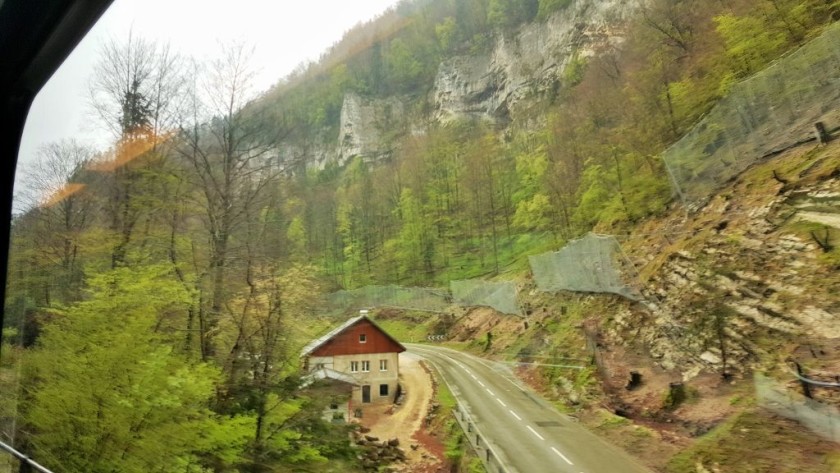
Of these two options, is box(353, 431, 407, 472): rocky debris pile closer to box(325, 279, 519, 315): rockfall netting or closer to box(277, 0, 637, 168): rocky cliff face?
box(325, 279, 519, 315): rockfall netting

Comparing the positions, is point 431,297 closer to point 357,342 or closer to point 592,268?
point 357,342

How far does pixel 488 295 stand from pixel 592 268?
10.3m

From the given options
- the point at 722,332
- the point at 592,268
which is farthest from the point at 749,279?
the point at 592,268

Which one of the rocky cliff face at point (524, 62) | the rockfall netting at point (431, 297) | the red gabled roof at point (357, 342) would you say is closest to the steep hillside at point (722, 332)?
the red gabled roof at point (357, 342)

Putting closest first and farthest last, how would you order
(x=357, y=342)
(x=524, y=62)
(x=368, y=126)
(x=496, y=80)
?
(x=357, y=342) → (x=524, y=62) → (x=496, y=80) → (x=368, y=126)

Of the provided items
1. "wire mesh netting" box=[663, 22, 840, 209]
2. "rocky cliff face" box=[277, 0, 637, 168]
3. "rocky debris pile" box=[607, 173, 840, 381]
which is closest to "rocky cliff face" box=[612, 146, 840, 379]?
"rocky debris pile" box=[607, 173, 840, 381]

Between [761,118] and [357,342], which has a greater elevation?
[761,118]

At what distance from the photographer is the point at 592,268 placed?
15719 mm

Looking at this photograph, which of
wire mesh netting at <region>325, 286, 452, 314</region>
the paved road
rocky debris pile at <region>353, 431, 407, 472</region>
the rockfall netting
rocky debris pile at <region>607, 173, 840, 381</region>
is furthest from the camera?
wire mesh netting at <region>325, 286, 452, 314</region>

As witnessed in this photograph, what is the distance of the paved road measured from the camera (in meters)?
9.44

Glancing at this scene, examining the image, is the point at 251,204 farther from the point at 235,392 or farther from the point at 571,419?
the point at 571,419

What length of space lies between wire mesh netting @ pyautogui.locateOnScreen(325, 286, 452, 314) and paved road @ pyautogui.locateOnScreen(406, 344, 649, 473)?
12.5 m

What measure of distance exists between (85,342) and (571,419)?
10.7 meters

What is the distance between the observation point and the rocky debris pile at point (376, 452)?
35.5ft
